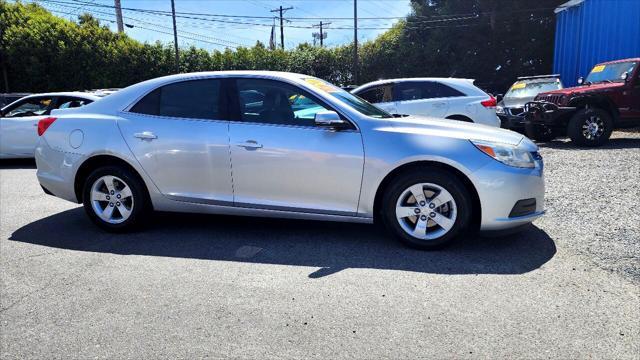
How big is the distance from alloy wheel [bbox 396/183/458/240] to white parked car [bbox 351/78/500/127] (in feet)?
20.0

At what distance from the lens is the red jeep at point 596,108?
11.2 metres

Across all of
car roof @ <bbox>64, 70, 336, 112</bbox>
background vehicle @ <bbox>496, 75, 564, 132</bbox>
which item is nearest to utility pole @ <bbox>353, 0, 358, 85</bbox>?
background vehicle @ <bbox>496, 75, 564, 132</bbox>

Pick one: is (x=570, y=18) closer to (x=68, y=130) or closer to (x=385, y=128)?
(x=385, y=128)

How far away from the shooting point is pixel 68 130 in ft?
18.0

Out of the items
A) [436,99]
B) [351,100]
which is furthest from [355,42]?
[351,100]

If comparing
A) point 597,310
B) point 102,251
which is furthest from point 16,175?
point 597,310

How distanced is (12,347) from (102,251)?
69.2 inches

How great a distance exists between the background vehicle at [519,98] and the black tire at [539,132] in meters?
0.77

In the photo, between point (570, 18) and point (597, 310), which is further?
point (570, 18)

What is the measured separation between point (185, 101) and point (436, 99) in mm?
6652

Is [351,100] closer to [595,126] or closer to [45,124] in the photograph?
[45,124]

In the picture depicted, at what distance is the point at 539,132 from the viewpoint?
12320 millimetres

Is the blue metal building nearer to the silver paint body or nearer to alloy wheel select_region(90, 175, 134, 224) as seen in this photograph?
the silver paint body

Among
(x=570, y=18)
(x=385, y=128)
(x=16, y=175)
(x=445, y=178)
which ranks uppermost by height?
(x=570, y=18)
